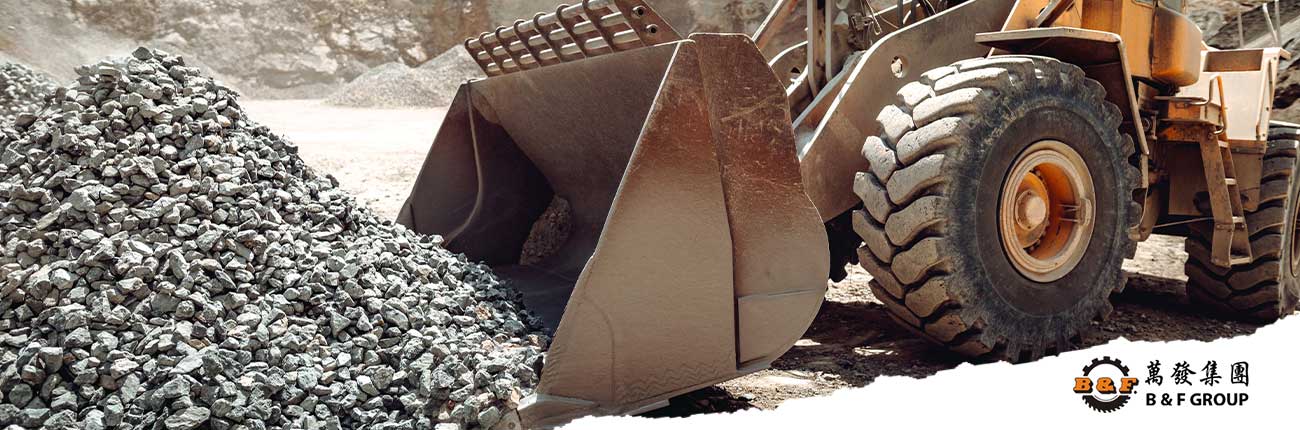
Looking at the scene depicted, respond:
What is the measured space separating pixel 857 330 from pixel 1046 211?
38.2 inches

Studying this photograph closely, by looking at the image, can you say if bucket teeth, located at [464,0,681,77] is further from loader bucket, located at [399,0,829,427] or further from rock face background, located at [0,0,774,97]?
rock face background, located at [0,0,774,97]

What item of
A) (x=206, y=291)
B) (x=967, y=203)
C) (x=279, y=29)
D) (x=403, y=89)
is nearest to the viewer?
(x=206, y=291)

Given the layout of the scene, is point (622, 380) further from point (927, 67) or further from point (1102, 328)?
point (1102, 328)

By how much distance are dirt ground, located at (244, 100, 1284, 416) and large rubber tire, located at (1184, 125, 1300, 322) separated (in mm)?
117

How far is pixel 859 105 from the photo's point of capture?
3.64 metres

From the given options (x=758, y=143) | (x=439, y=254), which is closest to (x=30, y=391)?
(x=439, y=254)

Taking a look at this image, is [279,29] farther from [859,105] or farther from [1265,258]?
[1265,258]

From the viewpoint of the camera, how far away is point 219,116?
3301 mm

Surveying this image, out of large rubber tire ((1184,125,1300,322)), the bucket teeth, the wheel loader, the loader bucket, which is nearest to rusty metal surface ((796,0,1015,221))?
the wheel loader

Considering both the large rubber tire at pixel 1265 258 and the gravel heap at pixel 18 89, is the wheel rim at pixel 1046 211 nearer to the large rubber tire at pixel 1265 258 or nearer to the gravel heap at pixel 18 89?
the large rubber tire at pixel 1265 258

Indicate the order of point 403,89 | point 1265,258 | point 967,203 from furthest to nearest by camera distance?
point 403,89, point 1265,258, point 967,203

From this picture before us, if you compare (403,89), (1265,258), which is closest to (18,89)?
(403,89)

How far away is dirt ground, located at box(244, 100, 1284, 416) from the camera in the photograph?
128 inches

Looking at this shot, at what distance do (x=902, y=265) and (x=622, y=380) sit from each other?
1.15 m
